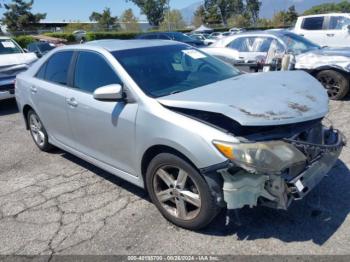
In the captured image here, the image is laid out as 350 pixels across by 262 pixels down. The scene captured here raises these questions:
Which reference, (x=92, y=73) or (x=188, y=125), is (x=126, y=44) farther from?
(x=188, y=125)

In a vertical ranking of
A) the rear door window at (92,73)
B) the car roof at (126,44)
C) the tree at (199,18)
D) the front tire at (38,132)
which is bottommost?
the tree at (199,18)

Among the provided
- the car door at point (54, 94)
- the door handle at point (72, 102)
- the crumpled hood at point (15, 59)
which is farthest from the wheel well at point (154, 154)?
the crumpled hood at point (15, 59)

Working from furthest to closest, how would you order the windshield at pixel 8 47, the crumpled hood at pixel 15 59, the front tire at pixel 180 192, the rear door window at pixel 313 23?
the rear door window at pixel 313 23 → the windshield at pixel 8 47 → the crumpled hood at pixel 15 59 → the front tire at pixel 180 192

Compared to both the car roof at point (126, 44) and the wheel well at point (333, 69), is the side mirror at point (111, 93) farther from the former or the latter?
the wheel well at point (333, 69)

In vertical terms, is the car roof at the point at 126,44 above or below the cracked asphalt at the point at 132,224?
above

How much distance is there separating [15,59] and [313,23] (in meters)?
10.5

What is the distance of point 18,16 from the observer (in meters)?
63.4

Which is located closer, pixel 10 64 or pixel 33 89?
pixel 33 89

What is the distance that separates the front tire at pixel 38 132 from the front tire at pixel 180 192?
2.45m

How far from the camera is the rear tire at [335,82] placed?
6.99 meters

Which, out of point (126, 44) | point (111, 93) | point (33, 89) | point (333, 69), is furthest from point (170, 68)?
point (333, 69)

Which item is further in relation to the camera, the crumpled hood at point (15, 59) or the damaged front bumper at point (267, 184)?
the crumpled hood at point (15, 59)

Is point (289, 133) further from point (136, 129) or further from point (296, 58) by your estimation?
point (296, 58)

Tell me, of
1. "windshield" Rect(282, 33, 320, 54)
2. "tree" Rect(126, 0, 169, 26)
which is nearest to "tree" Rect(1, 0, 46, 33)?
"tree" Rect(126, 0, 169, 26)
